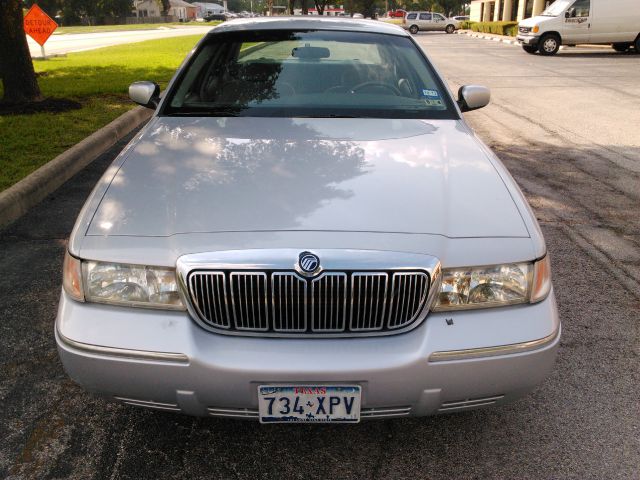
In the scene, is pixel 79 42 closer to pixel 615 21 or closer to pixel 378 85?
pixel 615 21

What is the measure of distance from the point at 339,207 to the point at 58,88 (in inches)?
429

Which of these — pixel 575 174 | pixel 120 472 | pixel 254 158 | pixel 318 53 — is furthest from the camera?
pixel 575 174

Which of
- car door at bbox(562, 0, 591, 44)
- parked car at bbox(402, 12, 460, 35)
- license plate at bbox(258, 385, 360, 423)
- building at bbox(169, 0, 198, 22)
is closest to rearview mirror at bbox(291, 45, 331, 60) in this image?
license plate at bbox(258, 385, 360, 423)

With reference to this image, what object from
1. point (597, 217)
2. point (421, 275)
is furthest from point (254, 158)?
point (597, 217)

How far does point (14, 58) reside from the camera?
31.5ft

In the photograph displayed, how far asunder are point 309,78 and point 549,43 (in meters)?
20.9

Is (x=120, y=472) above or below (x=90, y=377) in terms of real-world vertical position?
below

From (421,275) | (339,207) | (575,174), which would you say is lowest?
(575,174)

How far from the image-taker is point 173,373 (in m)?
2.12

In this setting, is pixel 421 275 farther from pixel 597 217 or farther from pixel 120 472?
pixel 597 217

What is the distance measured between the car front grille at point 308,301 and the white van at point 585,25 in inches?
875

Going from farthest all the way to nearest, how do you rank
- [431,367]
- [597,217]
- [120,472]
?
[597,217]
[120,472]
[431,367]

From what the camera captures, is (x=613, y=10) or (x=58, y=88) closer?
(x=58, y=88)

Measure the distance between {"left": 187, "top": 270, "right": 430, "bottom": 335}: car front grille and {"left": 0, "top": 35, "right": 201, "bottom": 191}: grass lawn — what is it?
14.1 ft
